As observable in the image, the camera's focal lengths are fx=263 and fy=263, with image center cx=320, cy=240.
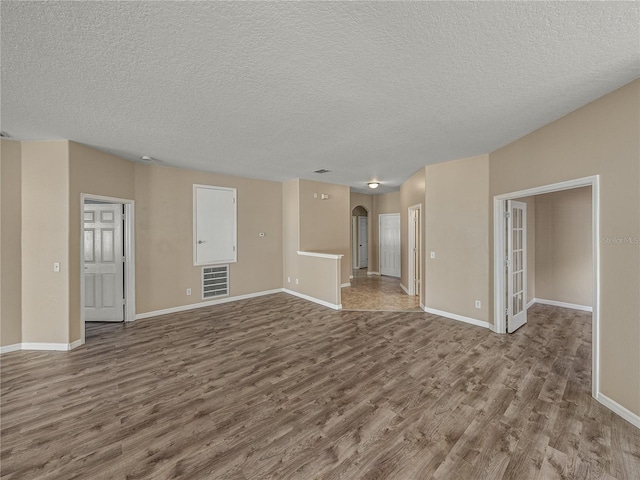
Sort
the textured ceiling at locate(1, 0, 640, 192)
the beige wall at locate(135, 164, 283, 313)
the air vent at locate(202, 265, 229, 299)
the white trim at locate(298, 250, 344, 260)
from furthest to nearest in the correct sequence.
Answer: the air vent at locate(202, 265, 229, 299) → the white trim at locate(298, 250, 344, 260) → the beige wall at locate(135, 164, 283, 313) → the textured ceiling at locate(1, 0, 640, 192)

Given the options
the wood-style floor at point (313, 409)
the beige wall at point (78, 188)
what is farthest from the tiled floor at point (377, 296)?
the beige wall at point (78, 188)

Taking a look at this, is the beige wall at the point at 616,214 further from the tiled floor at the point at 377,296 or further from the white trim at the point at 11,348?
the white trim at the point at 11,348

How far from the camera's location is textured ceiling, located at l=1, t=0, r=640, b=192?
→ 1.48m

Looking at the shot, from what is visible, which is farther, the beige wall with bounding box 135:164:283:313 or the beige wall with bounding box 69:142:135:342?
the beige wall with bounding box 135:164:283:313

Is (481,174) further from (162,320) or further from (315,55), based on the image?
(162,320)

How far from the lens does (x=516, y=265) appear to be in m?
4.12

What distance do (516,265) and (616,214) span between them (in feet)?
6.78

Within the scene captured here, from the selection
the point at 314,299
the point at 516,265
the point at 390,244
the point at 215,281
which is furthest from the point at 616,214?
the point at 390,244

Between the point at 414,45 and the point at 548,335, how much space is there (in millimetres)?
4368

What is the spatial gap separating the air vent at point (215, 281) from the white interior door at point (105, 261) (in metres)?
1.40

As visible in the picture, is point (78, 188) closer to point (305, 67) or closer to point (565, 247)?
point (305, 67)

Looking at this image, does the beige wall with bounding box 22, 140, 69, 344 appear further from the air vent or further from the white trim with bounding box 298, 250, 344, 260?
A: the white trim with bounding box 298, 250, 344, 260

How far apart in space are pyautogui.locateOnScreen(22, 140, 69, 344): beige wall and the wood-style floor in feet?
1.28

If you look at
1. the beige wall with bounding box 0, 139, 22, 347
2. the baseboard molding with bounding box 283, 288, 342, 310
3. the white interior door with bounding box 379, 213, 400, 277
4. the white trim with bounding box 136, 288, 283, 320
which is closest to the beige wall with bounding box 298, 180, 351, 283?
the baseboard molding with bounding box 283, 288, 342, 310
